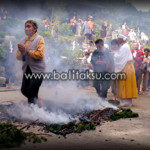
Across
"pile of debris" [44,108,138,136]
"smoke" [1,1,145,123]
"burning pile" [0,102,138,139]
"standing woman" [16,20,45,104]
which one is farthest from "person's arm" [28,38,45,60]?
"pile of debris" [44,108,138,136]

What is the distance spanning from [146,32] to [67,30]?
230 inches

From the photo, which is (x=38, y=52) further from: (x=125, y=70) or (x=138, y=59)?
(x=138, y=59)

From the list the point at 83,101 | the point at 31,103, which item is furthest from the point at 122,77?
the point at 31,103

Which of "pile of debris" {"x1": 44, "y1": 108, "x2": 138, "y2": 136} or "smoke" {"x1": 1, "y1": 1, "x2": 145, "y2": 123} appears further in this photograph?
"smoke" {"x1": 1, "y1": 1, "x2": 145, "y2": 123}

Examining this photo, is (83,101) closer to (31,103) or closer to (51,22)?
(31,103)

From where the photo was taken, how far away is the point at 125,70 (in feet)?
20.8

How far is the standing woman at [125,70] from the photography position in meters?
6.27

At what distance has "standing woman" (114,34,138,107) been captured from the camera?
627 cm

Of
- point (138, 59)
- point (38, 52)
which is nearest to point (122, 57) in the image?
point (38, 52)

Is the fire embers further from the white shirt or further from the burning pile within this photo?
the white shirt

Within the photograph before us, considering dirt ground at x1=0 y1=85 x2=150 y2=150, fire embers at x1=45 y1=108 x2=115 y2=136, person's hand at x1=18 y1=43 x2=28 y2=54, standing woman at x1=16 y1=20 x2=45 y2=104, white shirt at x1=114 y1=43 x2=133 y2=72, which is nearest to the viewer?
dirt ground at x1=0 y1=85 x2=150 y2=150

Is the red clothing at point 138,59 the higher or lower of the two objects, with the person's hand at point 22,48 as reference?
lower

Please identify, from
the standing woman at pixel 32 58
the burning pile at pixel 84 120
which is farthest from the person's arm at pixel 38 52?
the burning pile at pixel 84 120

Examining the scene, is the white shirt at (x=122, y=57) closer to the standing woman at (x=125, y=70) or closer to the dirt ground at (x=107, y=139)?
the standing woman at (x=125, y=70)
